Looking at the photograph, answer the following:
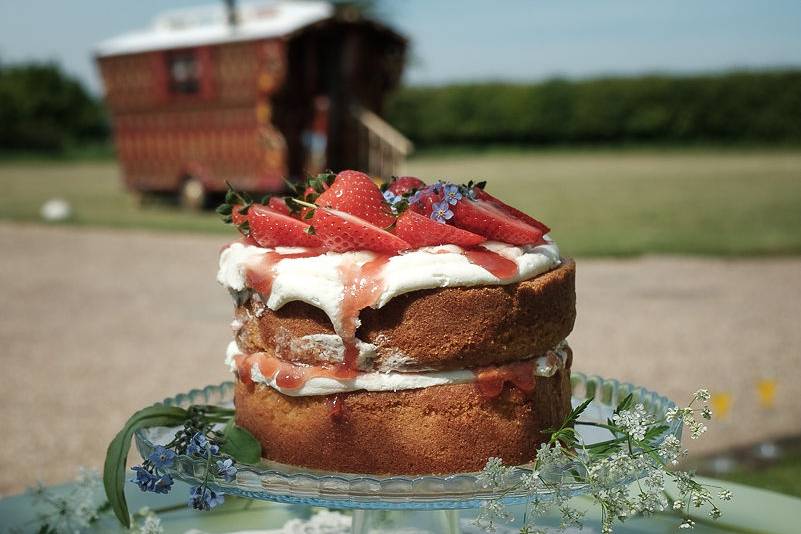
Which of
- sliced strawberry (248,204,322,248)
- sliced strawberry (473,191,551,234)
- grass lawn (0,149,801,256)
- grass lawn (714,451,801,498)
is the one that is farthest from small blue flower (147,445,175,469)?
grass lawn (0,149,801,256)

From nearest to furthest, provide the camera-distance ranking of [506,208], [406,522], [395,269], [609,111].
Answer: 1. [395,269]
2. [506,208]
3. [406,522]
4. [609,111]

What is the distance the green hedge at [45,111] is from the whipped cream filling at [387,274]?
35964 millimetres

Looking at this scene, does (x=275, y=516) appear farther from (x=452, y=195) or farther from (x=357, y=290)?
(x=452, y=195)

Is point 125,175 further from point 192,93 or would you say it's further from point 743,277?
point 743,277

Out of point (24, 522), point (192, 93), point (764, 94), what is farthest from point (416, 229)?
point (764, 94)

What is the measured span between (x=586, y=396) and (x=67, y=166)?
1246 inches

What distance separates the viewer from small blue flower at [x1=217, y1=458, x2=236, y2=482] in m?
1.90

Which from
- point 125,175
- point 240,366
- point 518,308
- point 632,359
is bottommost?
point 125,175

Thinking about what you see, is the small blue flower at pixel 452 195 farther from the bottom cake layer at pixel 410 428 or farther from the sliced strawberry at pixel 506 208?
→ the bottom cake layer at pixel 410 428

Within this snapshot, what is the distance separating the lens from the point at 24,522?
249cm

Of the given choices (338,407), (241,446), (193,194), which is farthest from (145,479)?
(193,194)

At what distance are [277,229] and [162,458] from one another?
56cm

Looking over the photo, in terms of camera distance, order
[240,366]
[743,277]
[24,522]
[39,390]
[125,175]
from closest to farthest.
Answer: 1. [240,366]
2. [24,522]
3. [39,390]
4. [743,277]
5. [125,175]

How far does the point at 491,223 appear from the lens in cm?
203
